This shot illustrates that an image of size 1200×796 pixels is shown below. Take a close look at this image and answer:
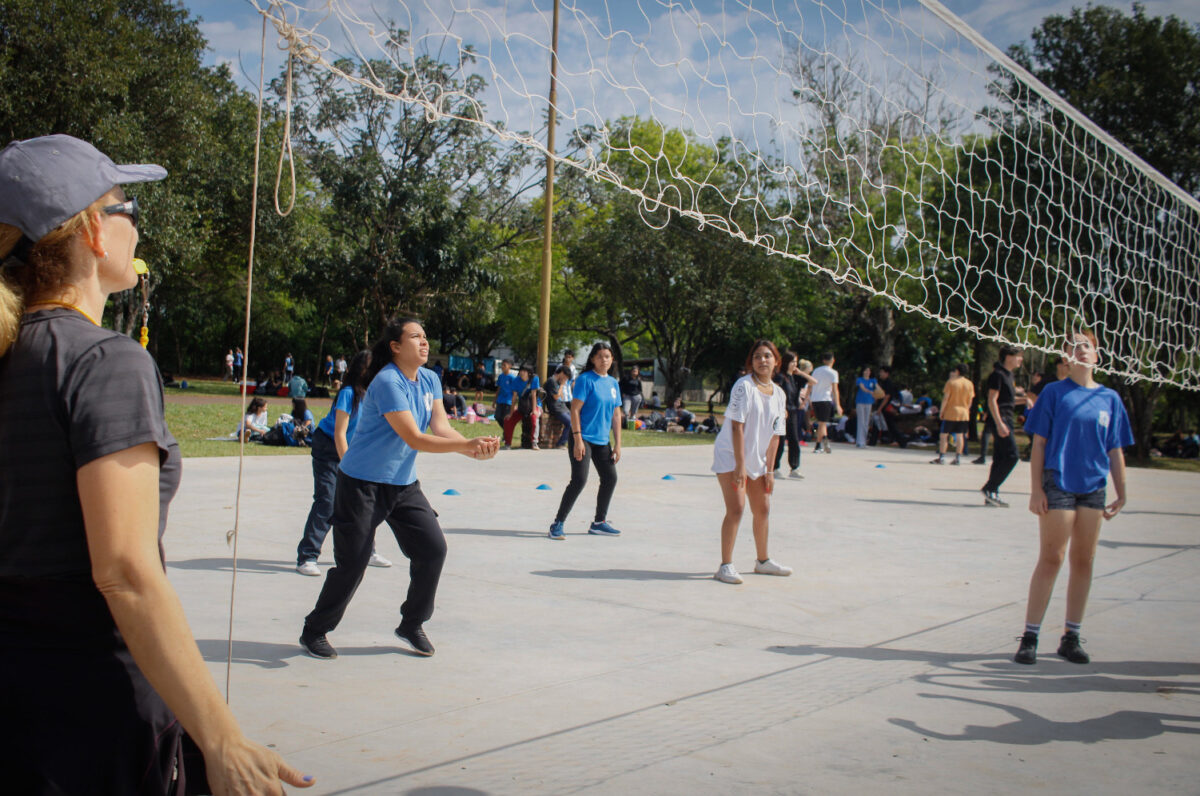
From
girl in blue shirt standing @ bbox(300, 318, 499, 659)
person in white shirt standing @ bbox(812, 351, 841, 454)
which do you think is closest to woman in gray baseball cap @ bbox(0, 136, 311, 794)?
girl in blue shirt standing @ bbox(300, 318, 499, 659)

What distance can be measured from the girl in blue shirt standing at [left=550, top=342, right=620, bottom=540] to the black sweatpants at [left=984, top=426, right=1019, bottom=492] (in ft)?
17.3

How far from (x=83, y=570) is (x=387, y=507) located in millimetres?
3408

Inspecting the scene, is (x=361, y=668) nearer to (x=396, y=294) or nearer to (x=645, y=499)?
(x=645, y=499)

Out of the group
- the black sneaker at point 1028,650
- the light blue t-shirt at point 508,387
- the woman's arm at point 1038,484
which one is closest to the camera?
the black sneaker at point 1028,650

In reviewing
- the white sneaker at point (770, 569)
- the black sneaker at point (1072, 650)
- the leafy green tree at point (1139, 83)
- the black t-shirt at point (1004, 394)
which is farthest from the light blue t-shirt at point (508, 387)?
the black sneaker at point (1072, 650)

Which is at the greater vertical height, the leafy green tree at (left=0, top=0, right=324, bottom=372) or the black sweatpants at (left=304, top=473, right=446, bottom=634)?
the leafy green tree at (left=0, top=0, right=324, bottom=372)

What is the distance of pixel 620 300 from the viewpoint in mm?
35250

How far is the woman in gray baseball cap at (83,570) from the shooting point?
5.18ft

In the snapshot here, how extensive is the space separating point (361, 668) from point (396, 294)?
92.5 feet

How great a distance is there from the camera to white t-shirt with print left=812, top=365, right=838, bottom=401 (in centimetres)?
1867

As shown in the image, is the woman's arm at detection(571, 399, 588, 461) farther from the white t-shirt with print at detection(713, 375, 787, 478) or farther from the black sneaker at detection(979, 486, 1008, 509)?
the black sneaker at detection(979, 486, 1008, 509)

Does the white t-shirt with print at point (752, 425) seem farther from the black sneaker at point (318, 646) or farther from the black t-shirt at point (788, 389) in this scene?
the black t-shirt at point (788, 389)

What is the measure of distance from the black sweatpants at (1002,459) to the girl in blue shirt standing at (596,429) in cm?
526

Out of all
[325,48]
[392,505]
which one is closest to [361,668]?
[392,505]
